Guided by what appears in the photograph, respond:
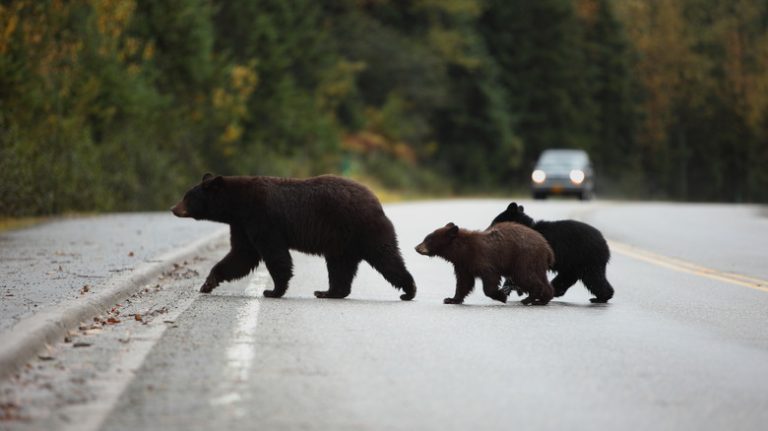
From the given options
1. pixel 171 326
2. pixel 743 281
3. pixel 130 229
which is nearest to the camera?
pixel 171 326

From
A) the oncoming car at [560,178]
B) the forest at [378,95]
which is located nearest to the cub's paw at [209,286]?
the forest at [378,95]

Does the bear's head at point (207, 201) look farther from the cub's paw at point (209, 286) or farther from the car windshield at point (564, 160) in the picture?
the car windshield at point (564, 160)

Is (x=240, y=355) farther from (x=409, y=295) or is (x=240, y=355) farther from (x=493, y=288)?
(x=409, y=295)

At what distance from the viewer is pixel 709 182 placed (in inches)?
3804

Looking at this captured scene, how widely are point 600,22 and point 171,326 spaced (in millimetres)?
83426

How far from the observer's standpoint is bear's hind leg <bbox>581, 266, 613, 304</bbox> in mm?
12273

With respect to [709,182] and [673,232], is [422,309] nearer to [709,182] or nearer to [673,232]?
[673,232]

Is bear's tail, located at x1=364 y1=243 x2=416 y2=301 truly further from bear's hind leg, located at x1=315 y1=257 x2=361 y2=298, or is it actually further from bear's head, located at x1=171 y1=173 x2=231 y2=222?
bear's head, located at x1=171 y1=173 x2=231 y2=222

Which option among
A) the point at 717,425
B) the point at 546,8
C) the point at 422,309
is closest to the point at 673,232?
the point at 422,309

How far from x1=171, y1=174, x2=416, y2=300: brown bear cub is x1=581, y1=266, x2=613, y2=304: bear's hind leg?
1626 millimetres

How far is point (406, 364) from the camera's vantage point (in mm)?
8367

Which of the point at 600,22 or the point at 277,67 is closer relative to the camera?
the point at 277,67

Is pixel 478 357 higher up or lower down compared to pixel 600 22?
lower down

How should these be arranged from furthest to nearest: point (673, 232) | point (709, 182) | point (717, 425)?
point (709, 182) → point (673, 232) → point (717, 425)
